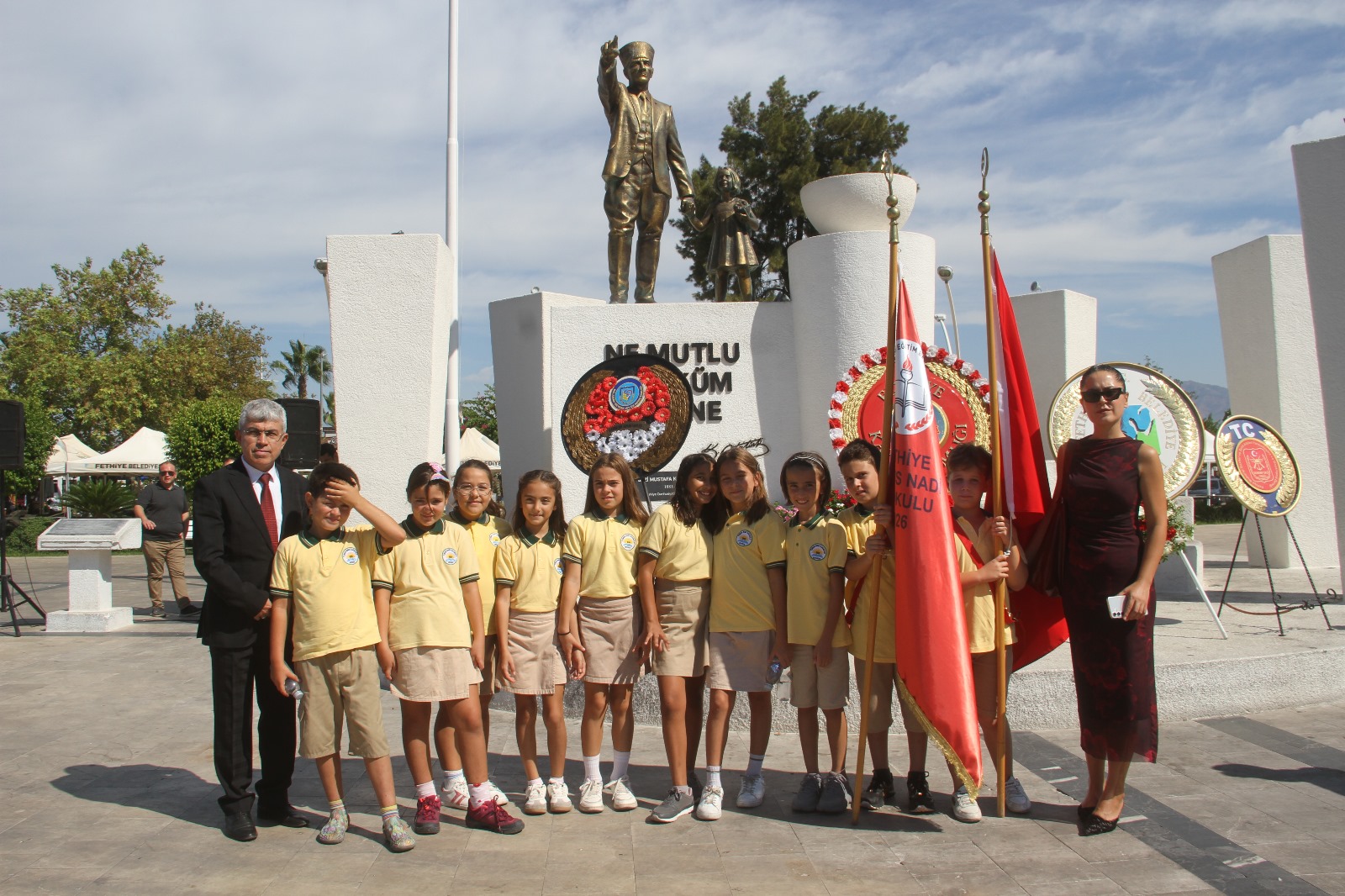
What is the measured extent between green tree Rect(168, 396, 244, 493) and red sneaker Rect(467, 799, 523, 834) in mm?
18177

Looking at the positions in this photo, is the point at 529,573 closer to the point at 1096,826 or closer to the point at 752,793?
the point at 752,793

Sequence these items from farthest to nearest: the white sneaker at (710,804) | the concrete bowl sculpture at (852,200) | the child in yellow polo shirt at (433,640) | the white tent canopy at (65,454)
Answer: the white tent canopy at (65,454), the concrete bowl sculpture at (852,200), the white sneaker at (710,804), the child in yellow polo shirt at (433,640)

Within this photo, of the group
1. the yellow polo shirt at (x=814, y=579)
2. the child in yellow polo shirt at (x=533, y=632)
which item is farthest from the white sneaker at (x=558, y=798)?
the yellow polo shirt at (x=814, y=579)

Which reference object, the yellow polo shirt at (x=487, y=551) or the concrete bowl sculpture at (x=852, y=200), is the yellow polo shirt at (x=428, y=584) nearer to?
the yellow polo shirt at (x=487, y=551)

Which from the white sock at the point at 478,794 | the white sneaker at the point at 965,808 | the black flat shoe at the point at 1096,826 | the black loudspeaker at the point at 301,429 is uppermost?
the black loudspeaker at the point at 301,429

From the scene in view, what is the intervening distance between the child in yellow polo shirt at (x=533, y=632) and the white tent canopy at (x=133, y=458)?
22.3m

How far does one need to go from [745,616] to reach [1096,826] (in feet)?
4.80

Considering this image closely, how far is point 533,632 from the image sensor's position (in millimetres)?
3938

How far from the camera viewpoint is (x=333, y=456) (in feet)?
24.3

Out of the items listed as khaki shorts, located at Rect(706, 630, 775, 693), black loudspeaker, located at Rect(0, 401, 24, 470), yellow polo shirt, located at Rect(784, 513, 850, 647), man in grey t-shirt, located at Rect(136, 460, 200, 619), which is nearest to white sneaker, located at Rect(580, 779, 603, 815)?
khaki shorts, located at Rect(706, 630, 775, 693)

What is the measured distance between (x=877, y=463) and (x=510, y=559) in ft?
5.74

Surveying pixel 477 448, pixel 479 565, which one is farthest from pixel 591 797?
pixel 477 448

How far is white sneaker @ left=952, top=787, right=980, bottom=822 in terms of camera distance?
12.0 feet

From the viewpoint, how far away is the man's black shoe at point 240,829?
3.61 metres
